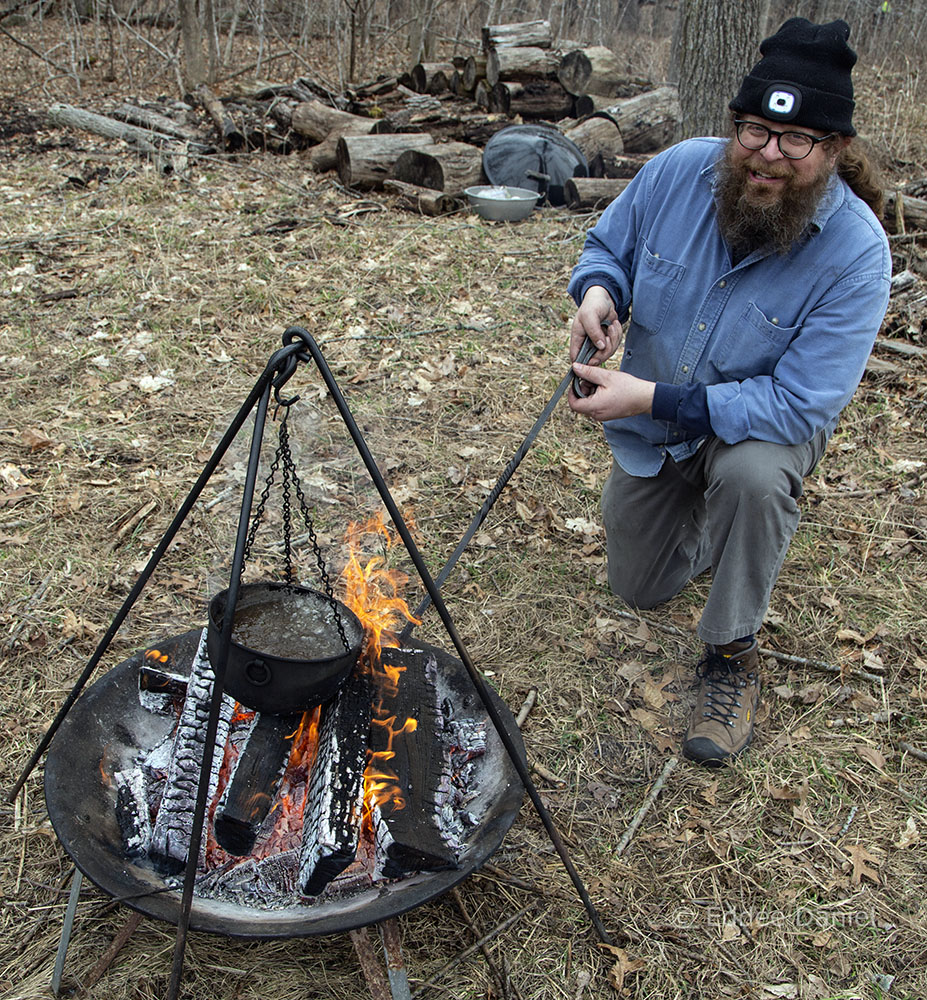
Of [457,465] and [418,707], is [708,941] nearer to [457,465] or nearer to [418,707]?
[418,707]

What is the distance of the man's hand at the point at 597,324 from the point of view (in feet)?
9.84

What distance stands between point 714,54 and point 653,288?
433 cm

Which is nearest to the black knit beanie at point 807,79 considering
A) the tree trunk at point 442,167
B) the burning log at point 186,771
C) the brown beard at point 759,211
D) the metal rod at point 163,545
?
the brown beard at point 759,211

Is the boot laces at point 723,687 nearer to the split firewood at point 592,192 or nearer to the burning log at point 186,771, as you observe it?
the burning log at point 186,771

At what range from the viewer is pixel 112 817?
7.68 ft

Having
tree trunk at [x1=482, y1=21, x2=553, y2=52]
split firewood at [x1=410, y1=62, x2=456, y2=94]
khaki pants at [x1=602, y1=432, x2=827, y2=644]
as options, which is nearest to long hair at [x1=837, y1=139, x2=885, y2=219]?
khaki pants at [x1=602, y1=432, x2=827, y2=644]

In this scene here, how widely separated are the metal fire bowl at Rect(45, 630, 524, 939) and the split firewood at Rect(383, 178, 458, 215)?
20.9 feet

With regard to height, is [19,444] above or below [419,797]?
below

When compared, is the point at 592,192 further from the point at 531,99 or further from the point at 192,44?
the point at 192,44

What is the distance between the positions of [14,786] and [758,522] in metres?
2.64

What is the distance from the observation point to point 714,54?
631 cm

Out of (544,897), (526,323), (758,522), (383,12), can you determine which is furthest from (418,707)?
(383,12)

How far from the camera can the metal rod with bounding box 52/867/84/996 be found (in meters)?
2.22

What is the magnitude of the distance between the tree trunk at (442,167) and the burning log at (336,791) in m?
7.17
